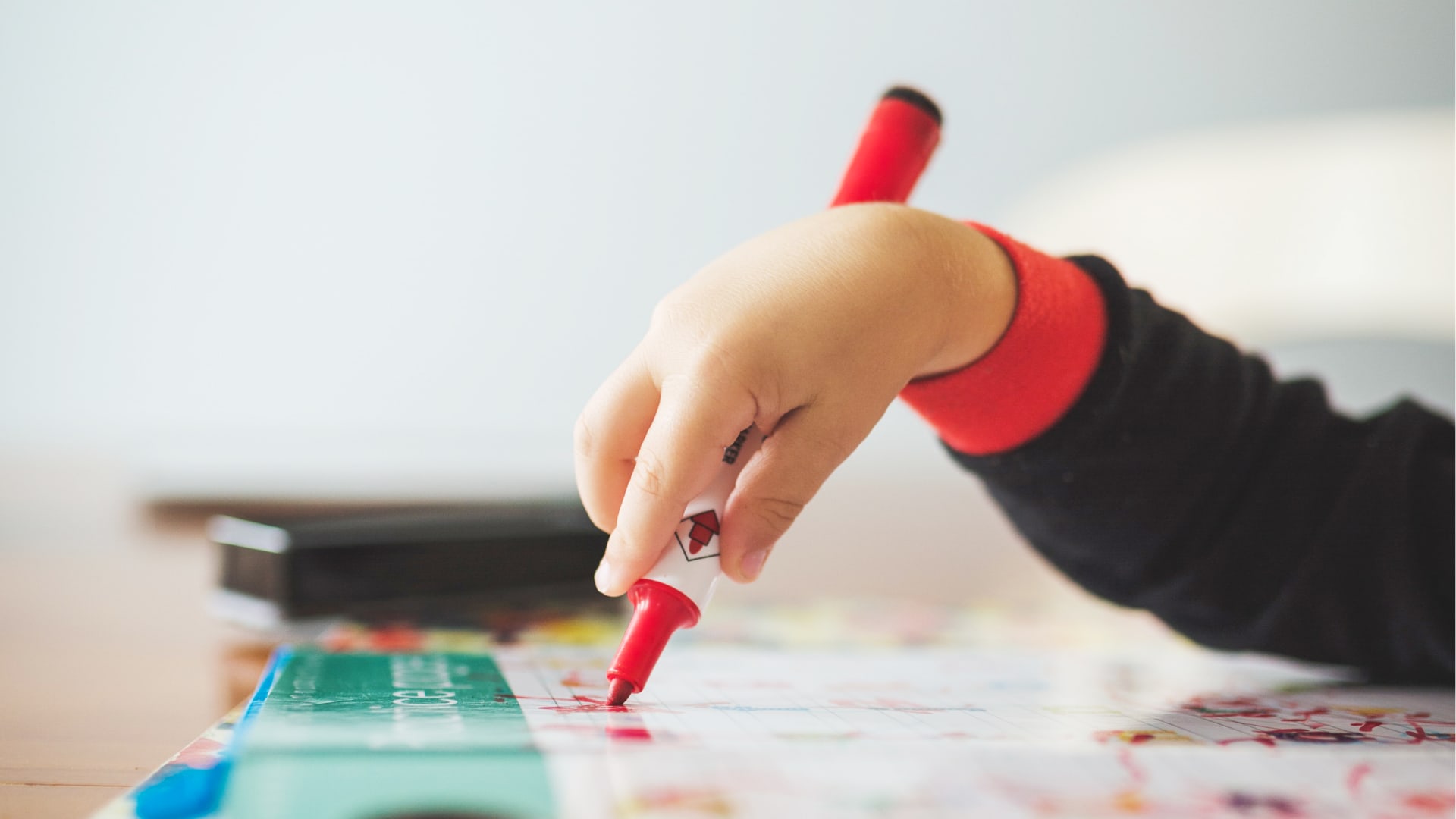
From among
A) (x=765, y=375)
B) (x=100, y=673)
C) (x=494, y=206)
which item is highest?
(x=494, y=206)

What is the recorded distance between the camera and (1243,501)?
439 millimetres

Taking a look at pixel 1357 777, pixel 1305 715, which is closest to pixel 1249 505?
pixel 1305 715

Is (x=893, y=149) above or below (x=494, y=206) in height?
below

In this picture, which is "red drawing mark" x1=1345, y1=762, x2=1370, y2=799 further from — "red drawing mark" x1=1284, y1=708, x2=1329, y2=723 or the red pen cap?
the red pen cap

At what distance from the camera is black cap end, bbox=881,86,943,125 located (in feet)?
1.17

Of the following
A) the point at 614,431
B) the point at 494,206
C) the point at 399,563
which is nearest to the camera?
the point at 614,431

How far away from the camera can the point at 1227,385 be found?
43cm

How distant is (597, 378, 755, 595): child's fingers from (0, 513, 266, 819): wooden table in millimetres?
128

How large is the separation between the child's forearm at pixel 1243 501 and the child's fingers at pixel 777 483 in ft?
0.38

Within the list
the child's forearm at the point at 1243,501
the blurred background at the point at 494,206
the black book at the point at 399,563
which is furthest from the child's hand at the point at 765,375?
the blurred background at the point at 494,206

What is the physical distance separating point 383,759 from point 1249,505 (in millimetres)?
372

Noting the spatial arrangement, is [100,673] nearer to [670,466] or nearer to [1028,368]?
[670,466]

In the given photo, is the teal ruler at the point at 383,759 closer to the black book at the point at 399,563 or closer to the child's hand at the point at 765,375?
the child's hand at the point at 765,375

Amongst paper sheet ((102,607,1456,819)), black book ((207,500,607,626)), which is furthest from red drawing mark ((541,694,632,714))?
black book ((207,500,607,626))
